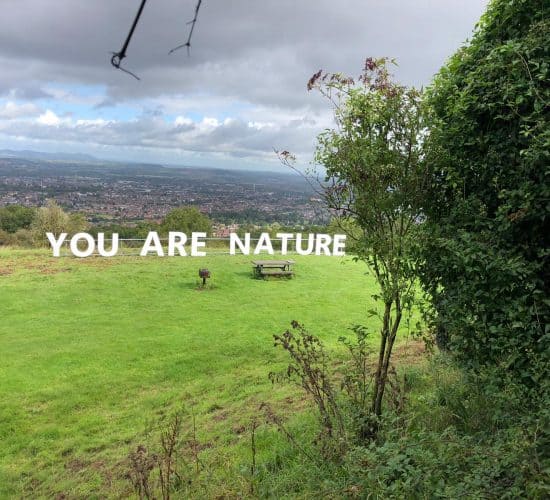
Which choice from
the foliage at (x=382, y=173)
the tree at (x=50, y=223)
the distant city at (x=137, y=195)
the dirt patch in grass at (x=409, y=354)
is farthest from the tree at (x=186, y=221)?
the foliage at (x=382, y=173)

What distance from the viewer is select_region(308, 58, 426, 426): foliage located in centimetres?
376

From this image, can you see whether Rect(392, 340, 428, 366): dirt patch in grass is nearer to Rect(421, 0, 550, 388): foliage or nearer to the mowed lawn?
the mowed lawn

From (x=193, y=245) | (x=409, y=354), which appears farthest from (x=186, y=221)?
(x=409, y=354)

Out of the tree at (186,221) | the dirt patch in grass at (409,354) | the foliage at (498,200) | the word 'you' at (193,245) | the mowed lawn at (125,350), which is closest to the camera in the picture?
the foliage at (498,200)

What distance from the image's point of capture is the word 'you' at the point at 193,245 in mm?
17016

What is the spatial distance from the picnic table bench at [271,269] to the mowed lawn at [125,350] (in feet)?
1.20

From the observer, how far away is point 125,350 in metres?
8.38

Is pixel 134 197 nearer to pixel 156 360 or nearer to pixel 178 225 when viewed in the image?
pixel 178 225

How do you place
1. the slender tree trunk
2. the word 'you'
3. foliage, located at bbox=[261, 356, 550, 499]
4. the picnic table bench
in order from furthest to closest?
the word 'you'
the picnic table bench
the slender tree trunk
foliage, located at bbox=[261, 356, 550, 499]

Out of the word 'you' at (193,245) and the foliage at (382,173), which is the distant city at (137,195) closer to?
the word 'you' at (193,245)

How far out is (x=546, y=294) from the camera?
121 inches

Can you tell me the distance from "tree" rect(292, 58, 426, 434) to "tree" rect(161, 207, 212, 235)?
3152 cm

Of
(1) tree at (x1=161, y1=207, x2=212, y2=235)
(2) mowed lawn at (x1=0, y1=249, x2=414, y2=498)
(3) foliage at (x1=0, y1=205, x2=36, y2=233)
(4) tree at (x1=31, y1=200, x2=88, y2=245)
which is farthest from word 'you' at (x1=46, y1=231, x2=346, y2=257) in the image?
(3) foliage at (x1=0, y1=205, x2=36, y2=233)

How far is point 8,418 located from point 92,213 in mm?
43509
